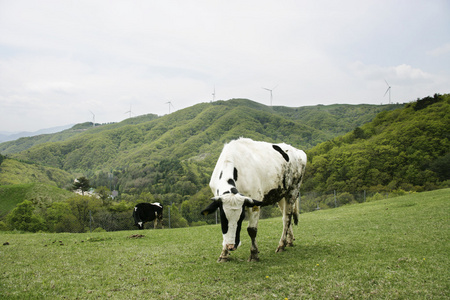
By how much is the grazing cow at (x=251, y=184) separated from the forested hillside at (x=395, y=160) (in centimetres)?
5546

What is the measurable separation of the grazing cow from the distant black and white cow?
730 inches

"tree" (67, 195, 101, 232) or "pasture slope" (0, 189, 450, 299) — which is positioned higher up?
"pasture slope" (0, 189, 450, 299)

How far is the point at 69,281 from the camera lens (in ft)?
20.0

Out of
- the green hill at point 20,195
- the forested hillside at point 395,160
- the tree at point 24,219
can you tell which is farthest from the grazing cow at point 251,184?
the forested hillside at point 395,160

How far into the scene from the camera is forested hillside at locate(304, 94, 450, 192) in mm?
60125

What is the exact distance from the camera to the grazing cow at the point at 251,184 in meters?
6.95

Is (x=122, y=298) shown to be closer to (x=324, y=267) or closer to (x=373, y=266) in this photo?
(x=324, y=267)

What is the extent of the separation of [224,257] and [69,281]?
3692mm

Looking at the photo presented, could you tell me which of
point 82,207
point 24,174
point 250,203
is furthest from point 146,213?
point 24,174

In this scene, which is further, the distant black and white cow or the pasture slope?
the distant black and white cow

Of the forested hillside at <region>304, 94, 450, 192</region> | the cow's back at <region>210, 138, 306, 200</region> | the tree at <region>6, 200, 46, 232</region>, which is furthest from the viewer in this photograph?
the forested hillside at <region>304, 94, 450, 192</region>

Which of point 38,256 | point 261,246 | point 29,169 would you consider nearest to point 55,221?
point 38,256

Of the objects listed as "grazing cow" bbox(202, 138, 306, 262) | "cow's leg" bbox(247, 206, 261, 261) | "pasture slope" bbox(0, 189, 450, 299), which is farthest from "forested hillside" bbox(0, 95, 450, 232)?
"cow's leg" bbox(247, 206, 261, 261)

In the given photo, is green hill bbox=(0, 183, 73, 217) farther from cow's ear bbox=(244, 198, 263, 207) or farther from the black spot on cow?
cow's ear bbox=(244, 198, 263, 207)
